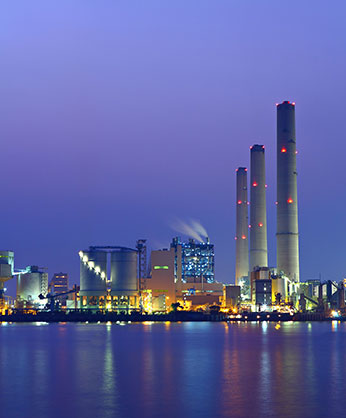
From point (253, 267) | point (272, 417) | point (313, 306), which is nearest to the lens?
point (272, 417)

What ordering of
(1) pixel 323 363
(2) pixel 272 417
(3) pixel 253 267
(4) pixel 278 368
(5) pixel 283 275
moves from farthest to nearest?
1. (3) pixel 253 267
2. (5) pixel 283 275
3. (1) pixel 323 363
4. (4) pixel 278 368
5. (2) pixel 272 417

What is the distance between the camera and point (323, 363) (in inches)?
2768

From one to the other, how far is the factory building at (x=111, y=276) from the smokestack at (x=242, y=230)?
25960mm

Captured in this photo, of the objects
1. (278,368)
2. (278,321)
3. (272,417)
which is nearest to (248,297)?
(278,321)

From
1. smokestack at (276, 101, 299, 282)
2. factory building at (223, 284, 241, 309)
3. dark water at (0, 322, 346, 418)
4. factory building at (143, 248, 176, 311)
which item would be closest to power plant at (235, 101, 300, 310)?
smokestack at (276, 101, 299, 282)

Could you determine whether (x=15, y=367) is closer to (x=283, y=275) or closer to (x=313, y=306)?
(x=283, y=275)

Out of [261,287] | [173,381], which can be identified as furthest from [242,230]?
[173,381]

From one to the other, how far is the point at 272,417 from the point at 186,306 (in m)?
158

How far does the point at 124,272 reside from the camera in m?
186

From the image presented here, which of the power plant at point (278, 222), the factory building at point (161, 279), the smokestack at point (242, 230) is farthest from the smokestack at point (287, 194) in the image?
the factory building at point (161, 279)

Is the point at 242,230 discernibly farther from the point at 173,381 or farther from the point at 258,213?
the point at 173,381

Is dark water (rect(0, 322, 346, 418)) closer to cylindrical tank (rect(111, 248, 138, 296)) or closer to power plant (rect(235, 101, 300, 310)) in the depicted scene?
power plant (rect(235, 101, 300, 310))

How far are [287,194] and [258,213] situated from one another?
22.3 meters

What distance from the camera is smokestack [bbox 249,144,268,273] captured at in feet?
589
